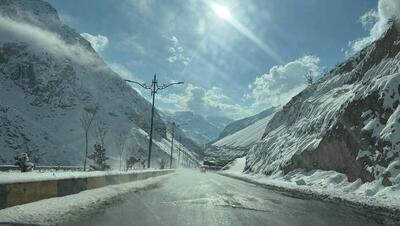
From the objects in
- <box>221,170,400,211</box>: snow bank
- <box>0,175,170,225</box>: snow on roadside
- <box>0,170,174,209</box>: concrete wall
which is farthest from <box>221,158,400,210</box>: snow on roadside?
<box>0,170,174,209</box>: concrete wall

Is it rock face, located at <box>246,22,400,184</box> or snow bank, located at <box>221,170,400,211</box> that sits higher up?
rock face, located at <box>246,22,400,184</box>

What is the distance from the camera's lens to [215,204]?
52.7 ft

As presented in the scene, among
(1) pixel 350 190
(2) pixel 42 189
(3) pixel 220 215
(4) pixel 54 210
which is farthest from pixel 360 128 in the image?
(4) pixel 54 210

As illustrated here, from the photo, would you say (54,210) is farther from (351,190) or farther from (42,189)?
(351,190)

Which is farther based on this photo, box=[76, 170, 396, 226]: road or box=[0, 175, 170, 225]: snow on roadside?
box=[76, 170, 396, 226]: road

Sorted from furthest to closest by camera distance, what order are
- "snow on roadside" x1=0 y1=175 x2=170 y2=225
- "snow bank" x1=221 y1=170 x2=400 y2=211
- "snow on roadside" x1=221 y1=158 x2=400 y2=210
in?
"snow on roadside" x1=221 y1=158 x2=400 y2=210
"snow bank" x1=221 y1=170 x2=400 y2=211
"snow on roadside" x1=0 y1=175 x2=170 y2=225

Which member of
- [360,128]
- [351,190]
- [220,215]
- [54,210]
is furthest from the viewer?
[360,128]

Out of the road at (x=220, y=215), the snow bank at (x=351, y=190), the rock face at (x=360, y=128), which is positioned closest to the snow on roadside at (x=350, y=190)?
the snow bank at (x=351, y=190)

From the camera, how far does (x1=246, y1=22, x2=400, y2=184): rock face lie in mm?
26312

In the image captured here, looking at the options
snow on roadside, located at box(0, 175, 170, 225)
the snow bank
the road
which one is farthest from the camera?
the snow bank

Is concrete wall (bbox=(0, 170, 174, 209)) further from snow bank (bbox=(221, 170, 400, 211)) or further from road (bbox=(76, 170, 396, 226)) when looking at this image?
snow bank (bbox=(221, 170, 400, 211))

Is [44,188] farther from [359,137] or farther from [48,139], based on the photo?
[48,139]

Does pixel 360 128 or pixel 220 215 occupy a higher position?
pixel 360 128

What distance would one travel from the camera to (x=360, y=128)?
1266 inches
